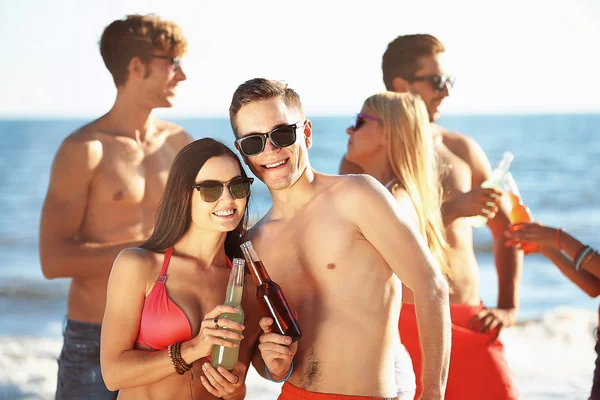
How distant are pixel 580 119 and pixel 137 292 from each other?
1666 inches

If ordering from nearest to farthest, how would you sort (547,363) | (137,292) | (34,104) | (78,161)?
1. (137,292)
2. (78,161)
3. (547,363)
4. (34,104)

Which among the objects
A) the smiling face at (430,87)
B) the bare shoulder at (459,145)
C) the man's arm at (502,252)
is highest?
the smiling face at (430,87)

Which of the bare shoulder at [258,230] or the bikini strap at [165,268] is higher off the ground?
the bare shoulder at [258,230]

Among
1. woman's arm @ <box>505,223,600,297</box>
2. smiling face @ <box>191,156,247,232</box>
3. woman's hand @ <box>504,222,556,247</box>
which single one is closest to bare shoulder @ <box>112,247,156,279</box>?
smiling face @ <box>191,156,247,232</box>

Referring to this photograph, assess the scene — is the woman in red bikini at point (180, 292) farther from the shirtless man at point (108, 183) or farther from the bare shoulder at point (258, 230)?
the shirtless man at point (108, 183)

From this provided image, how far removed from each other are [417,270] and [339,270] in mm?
254

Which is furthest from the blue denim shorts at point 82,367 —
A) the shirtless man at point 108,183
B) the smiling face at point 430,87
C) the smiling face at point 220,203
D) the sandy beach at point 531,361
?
the sandy beach at point 531,361

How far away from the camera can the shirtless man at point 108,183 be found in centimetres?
376

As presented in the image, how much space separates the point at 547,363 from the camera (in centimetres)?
931

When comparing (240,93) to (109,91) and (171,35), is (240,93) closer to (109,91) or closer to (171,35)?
(171,35)

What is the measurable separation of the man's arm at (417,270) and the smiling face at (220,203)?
0.39 metres

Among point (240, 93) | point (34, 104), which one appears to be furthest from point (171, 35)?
point (34, 104)

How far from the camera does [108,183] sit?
3979 mm

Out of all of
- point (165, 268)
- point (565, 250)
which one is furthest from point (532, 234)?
point (165, 268)
